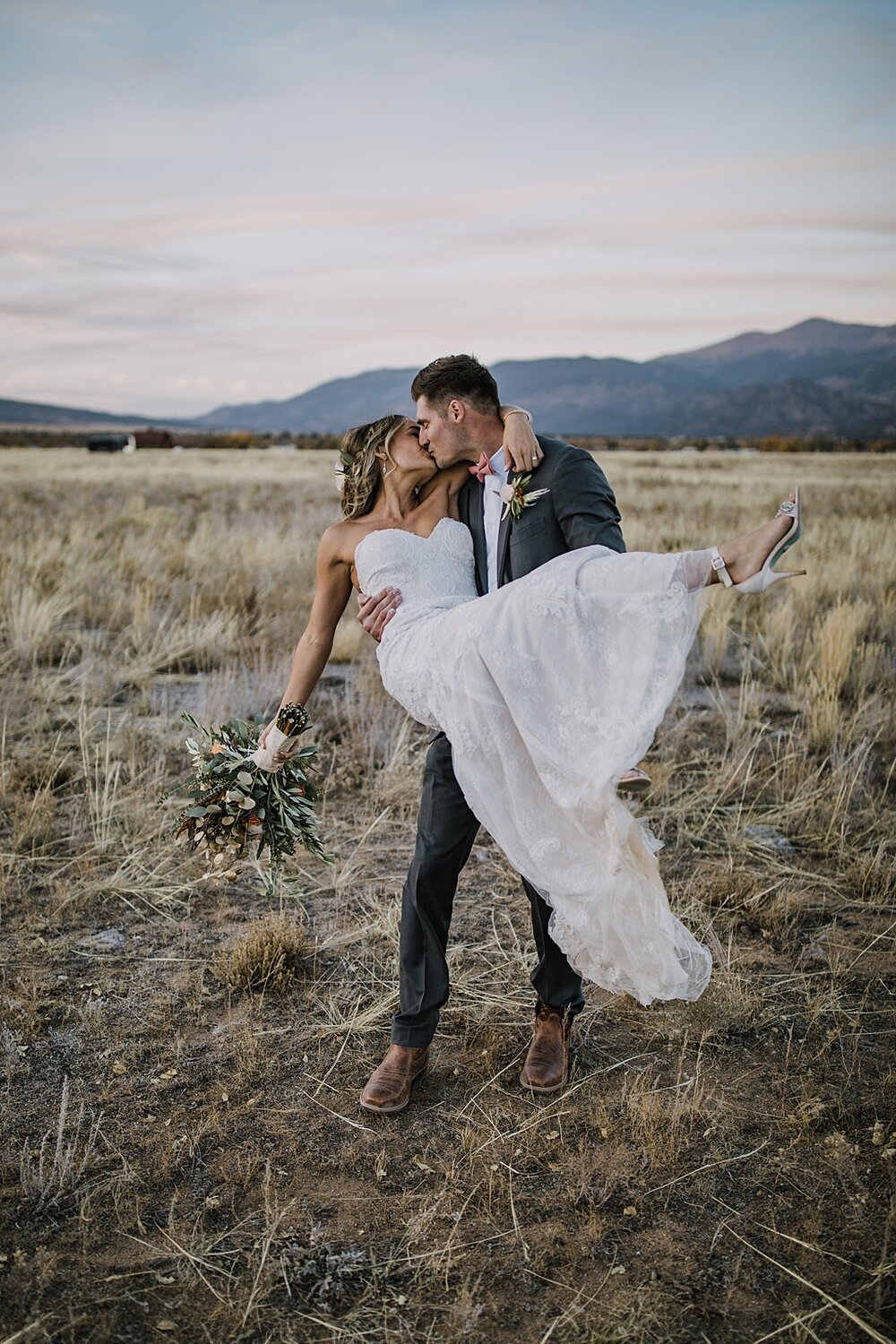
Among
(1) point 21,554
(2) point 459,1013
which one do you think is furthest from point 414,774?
(1) point 21,554

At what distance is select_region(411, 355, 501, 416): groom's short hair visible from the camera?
3262 mm

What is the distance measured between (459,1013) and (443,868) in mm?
899

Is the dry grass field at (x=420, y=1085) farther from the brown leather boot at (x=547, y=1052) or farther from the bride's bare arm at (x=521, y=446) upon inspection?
the bride's bare arm at (x=521, y=446)

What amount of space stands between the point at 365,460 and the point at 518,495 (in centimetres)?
66

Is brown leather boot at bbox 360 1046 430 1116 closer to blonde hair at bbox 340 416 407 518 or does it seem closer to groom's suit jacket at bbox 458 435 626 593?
groom's suit jacket at bbox 458 435 626 593

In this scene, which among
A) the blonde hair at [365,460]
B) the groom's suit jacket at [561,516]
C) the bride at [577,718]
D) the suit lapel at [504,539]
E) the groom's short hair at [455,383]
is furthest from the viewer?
the blonde hair at [365,460]

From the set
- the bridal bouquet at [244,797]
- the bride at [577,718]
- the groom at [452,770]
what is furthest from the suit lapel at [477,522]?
the bridal bouquet at [244,797]

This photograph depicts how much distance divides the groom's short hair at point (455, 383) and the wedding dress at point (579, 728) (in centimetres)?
78

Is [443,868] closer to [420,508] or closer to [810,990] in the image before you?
[420,508]

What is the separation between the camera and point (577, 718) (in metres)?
2.75

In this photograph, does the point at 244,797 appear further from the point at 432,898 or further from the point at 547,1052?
the point at 547,1052

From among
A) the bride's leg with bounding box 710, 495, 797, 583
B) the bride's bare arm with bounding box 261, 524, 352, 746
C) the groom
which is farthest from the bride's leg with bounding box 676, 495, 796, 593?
the bride's bare arm with bounding box 261, 524, 352, 746

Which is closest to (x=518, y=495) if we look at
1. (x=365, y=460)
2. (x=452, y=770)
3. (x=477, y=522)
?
(x=477, y=522)

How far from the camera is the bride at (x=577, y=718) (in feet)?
8.66
